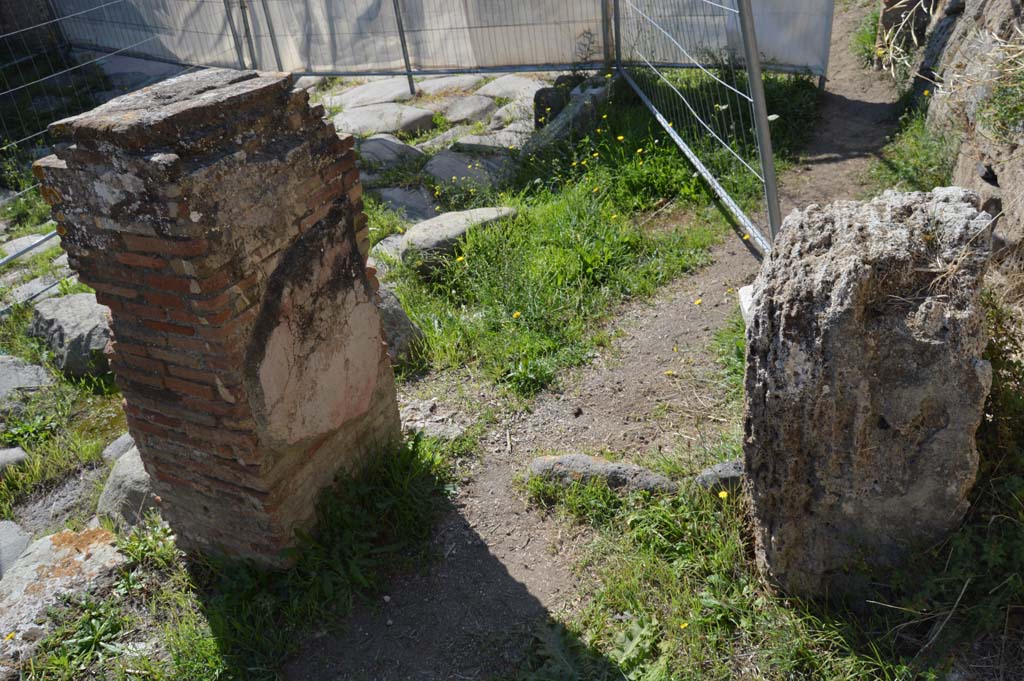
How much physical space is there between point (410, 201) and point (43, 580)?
13.4 ft

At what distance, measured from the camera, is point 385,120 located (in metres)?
8.77

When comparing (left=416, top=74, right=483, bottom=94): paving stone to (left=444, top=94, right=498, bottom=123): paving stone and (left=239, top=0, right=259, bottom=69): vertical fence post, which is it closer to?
(left=444, top=94, right=498, bottom=123): paving stone

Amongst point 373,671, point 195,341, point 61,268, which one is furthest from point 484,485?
point 61,268

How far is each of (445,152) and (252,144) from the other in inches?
181

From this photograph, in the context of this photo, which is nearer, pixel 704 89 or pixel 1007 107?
pixel 1007 107

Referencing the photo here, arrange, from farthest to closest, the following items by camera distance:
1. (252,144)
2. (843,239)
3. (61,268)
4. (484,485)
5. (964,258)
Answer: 1. (61,268)
2. (484,485)
3. (252,144)
4. (843,239)
5. (964,258)

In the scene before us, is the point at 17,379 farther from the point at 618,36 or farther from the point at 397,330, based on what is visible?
the point at 618,36

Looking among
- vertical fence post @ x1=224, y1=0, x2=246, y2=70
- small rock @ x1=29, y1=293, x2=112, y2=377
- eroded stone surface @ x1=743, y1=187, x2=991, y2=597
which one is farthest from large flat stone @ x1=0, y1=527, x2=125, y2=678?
vertical fence post @ x1=224, y1=0, x2=246, y2=70

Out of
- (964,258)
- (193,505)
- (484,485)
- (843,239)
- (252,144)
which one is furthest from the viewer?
(484,485)

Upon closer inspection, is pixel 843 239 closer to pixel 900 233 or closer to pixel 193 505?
pixel 900 233

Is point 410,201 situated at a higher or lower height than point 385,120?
lower

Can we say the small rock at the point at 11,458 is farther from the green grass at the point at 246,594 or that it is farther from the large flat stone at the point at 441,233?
the large flat stone at the point at 441,233

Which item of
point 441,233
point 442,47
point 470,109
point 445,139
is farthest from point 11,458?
point 442,47

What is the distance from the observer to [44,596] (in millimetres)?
3469
